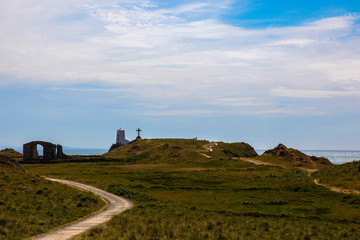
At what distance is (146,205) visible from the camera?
43.8m

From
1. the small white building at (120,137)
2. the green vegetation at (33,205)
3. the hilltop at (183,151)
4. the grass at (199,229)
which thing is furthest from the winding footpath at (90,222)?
the small white building at (120,137)

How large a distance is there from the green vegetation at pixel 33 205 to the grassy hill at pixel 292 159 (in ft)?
261

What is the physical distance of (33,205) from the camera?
3672 centimetres

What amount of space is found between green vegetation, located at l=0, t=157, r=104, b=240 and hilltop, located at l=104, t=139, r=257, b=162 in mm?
75270

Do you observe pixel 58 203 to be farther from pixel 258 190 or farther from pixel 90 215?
pixel 258 190

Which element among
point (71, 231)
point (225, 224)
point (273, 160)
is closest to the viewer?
point (71, 231)

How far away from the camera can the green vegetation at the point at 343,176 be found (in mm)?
61291

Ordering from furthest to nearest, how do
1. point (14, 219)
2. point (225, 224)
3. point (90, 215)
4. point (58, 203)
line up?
point (58, 203), point (90, 215), point (225, 224), point (14, 219)

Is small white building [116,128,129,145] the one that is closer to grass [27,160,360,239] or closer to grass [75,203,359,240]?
grass [27,160,360,239]

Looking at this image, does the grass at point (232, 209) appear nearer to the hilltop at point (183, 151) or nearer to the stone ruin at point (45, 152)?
the hilltop at point (183, 151)

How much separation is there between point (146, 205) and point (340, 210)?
76.0 feet

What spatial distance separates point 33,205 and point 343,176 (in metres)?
53.4

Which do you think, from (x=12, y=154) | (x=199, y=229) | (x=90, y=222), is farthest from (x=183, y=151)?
(x=199, y=229)

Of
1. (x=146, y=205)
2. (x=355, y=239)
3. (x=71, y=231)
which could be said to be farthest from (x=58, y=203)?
(x=355, y=239)
